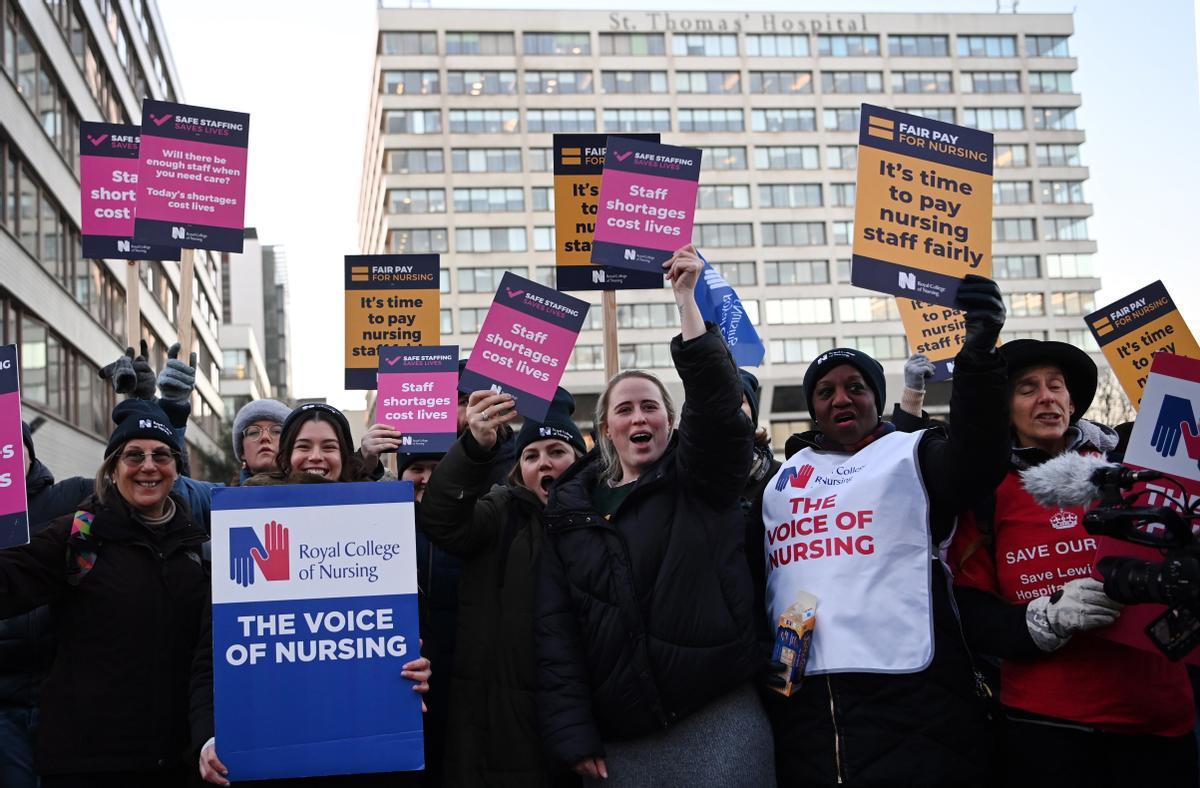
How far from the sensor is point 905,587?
11.9 feet

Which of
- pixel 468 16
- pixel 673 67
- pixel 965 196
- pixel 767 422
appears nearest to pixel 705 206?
pixel 673 67

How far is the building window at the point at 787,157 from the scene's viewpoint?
218 feet

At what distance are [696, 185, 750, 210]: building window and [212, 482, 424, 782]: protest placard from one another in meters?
62.2

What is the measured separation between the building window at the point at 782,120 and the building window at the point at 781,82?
1233mm

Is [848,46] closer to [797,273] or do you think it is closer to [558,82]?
[797,273]

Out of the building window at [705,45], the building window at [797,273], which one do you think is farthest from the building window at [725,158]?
the building window at [797,273]

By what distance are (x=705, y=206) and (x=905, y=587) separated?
6265 cm

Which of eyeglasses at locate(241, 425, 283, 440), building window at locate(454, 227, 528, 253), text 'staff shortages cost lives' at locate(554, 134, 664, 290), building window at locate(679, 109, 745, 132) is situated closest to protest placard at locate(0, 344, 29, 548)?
eyeglasses at locate(241, 425, 283, 440)

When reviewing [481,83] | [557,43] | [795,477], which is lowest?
[795,477]

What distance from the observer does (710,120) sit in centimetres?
6656

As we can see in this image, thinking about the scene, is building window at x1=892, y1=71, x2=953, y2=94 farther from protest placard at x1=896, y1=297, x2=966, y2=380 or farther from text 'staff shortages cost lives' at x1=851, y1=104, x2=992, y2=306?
text 'staff shortages cost lives' at x1=851, y1=104, x2=992, y2=306

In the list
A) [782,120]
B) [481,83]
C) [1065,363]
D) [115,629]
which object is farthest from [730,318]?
[782,120]

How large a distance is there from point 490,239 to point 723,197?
1386cm

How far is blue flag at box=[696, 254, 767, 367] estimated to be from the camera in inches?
276
